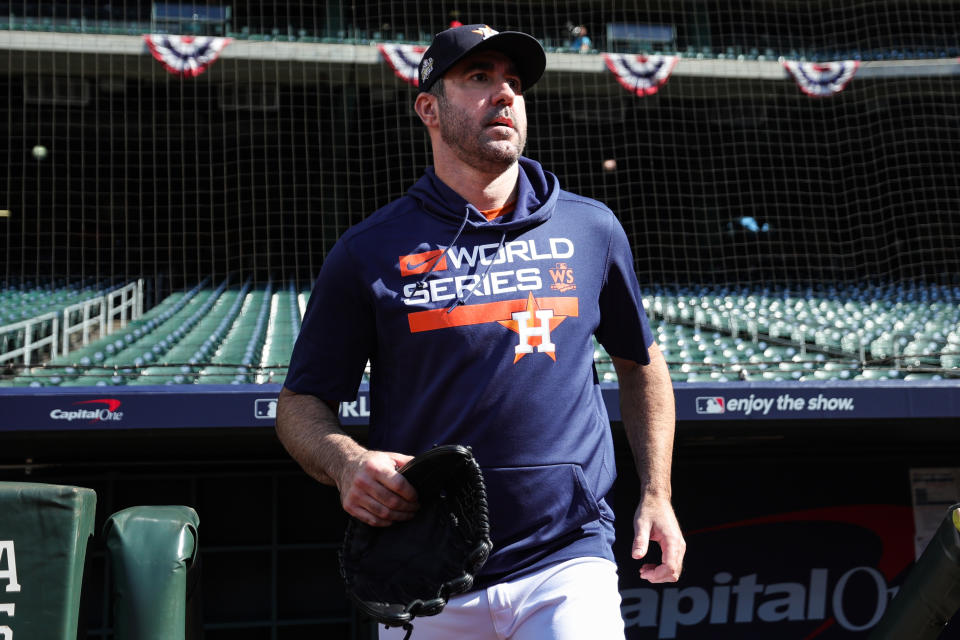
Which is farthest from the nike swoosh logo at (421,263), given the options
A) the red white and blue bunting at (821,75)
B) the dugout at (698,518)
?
the red white and blue bunting at (821,75)

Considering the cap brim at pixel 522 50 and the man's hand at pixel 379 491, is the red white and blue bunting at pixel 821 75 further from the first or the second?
the man's hand at pixel 379 491

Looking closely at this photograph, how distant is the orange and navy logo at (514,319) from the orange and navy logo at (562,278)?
0.15 feet

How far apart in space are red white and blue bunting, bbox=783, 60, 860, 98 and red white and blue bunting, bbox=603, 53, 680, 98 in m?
1.84

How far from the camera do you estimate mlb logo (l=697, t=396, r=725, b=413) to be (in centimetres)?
451

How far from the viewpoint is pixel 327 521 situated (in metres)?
5.18

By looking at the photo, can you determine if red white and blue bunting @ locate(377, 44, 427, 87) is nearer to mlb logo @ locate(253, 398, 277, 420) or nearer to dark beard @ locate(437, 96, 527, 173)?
mlb logo @ locate(253, 398, 277, 420)

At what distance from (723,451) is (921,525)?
50.8 inches

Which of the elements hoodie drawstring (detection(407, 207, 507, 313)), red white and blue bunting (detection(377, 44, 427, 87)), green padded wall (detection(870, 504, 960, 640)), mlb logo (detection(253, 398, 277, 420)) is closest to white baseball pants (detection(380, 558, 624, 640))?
hoodie drawstring (detection(407, 207, 507, 313))

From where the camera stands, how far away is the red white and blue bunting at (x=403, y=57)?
1236cm

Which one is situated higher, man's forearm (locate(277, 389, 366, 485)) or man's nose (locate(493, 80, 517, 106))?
man's nose (locate(493, 80, 517, 106))

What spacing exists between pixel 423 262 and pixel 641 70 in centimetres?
1253

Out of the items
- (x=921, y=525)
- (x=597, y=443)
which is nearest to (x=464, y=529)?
(x=597, y=443)

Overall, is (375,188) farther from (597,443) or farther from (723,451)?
(597,443)

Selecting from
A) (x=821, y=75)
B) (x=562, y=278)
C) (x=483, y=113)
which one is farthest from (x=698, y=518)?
(x=821, y=75)
